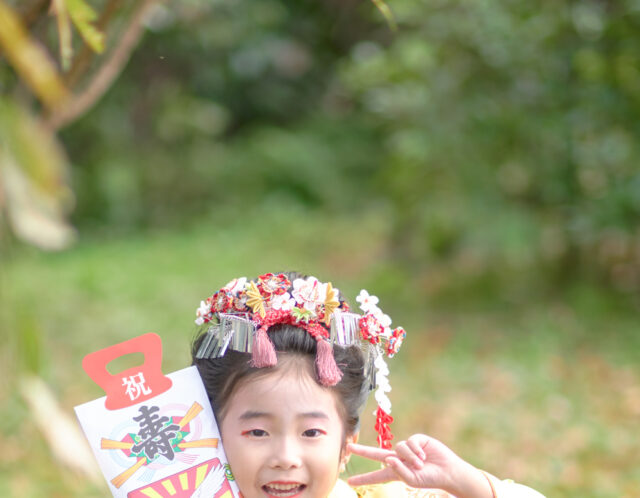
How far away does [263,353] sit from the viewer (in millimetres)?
1613

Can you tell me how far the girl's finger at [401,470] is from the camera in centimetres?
164

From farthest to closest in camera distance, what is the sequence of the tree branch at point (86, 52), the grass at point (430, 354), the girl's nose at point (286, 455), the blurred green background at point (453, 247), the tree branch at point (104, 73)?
the grass at point (430, 354) < the blurred green background at point (453, 247) < the tree branch at point (104, 73) < the tree branch at point (86, 52) < the girl's nose at point (286, 455)

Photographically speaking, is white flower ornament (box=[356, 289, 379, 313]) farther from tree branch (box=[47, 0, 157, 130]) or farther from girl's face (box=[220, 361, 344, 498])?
tree branch (box=[47, 0, 157, 130])

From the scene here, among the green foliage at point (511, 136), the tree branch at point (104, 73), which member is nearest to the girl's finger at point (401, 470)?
the tree branch at point (104, 73)

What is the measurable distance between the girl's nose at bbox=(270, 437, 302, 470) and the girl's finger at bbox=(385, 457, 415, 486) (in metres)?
0.20

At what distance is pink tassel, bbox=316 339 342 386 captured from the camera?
5.31 feet

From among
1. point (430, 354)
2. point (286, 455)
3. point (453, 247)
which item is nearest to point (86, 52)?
point (286, 455)

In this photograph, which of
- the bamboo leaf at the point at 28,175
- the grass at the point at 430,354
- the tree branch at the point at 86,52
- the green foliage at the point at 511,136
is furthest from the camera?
the green foliage at the point at 511,136

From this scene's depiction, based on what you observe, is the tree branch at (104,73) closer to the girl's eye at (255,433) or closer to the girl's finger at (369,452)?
the girl's eye at (255,433)

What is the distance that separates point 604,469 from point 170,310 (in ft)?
12.0

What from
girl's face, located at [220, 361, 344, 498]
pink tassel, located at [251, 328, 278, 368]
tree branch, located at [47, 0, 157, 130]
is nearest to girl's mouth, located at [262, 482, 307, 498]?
girl's face, located at [220, 361, 344, 498]

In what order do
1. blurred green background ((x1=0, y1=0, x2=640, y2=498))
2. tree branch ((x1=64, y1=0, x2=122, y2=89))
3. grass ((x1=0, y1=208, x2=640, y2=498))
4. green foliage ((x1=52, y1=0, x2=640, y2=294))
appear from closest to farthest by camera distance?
1. tree branch ((x1=64, y1=0, x2=122, y2=89))
2. blurred green background ((x1=0, y1=0, x2=640, y2=498))
3. grass ((x1=0, y1=208, x2=640, y2=498))
4. green foliage ((x1=52, y1=0, x2=640, y2=294))

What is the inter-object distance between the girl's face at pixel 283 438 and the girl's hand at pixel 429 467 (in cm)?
9

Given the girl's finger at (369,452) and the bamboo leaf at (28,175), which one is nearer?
the bamboo leaf at (28,175)
